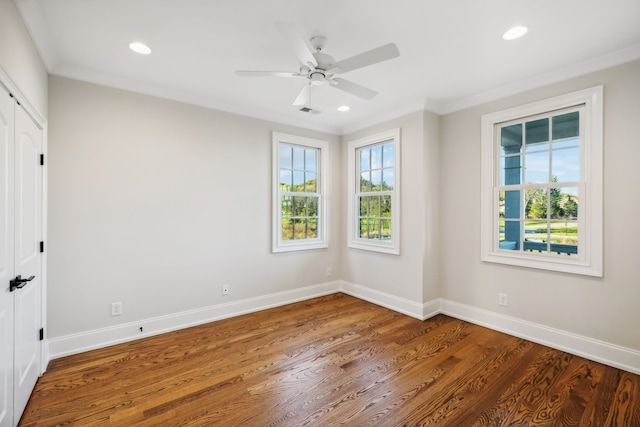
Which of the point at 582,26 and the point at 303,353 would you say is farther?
the point at 303,353

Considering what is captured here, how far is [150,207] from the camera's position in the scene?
3213 mm

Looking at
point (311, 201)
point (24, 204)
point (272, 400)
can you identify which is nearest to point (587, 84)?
point (311, 201)

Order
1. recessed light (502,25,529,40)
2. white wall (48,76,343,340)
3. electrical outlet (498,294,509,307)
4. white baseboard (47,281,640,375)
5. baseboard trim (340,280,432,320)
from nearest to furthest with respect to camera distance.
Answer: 1. recessed light (502,25,529,40)
2. white baseboard (47,281,640,375)
3. white wall (48,76,343,340)
4. electrical outlet (498,294,509,307)
5. baseboard trim (340,280,432,320)

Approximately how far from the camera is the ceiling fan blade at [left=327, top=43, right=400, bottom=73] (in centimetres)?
193

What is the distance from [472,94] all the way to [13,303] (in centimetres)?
442

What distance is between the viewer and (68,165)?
110 inches

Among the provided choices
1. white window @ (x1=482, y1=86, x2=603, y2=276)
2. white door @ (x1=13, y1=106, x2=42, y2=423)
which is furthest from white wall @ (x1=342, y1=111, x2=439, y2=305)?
white door @ (x1=13, y1=106, x2=42, y2=423)

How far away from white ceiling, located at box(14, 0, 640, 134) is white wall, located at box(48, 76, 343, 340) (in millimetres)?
370

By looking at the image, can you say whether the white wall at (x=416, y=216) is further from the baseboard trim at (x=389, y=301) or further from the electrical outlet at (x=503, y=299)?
the electrical outlet at (x=503, y=299)

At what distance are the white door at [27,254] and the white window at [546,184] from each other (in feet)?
13.4

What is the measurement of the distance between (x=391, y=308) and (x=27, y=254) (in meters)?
3.70

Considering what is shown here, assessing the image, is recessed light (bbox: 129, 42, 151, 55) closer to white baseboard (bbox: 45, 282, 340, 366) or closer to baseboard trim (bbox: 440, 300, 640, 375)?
white baseboard (bbox: 45, 282, 340, 366)

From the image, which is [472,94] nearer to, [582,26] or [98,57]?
[582,26]

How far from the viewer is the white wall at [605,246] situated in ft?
8.31
